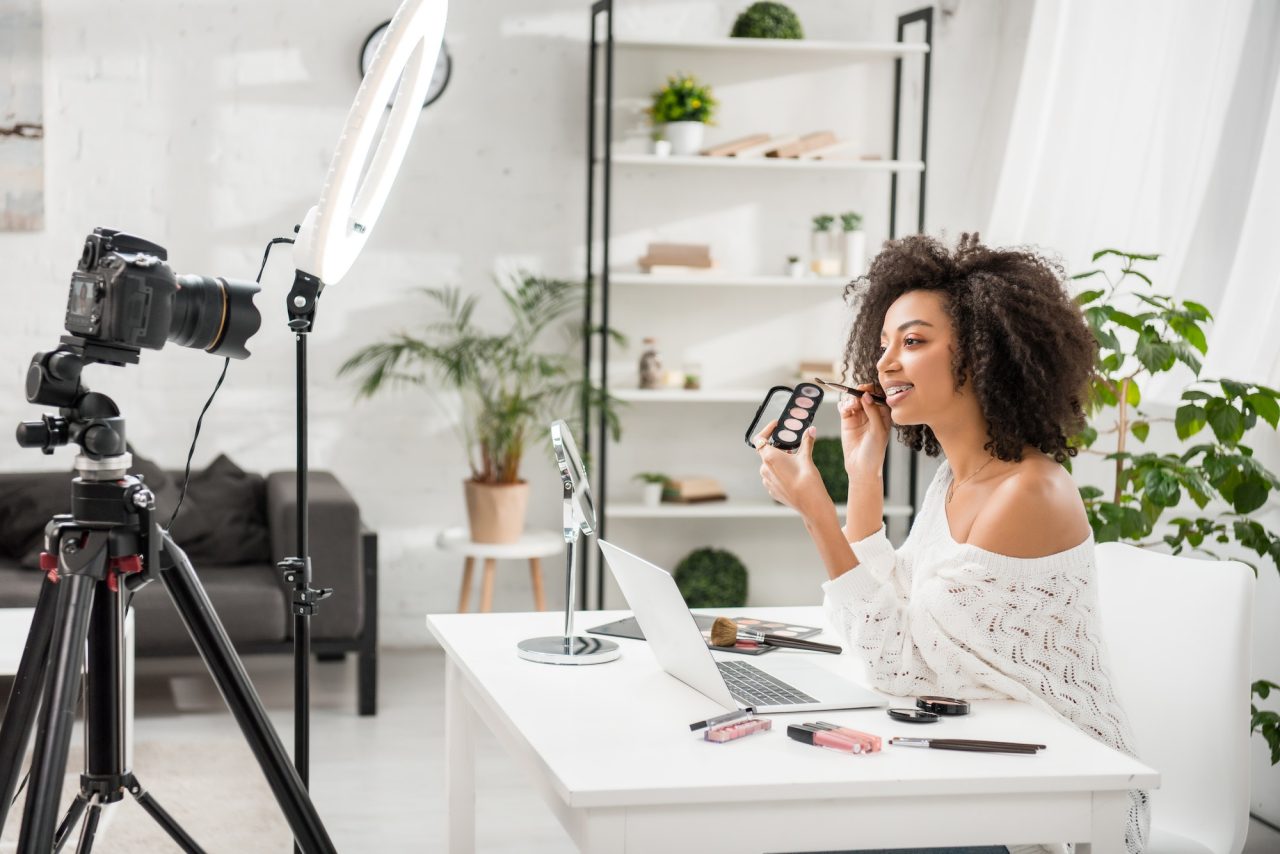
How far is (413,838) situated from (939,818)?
170 centimetres

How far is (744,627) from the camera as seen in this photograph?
2018 millimetres

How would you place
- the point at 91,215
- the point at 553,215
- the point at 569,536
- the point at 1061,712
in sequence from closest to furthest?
the point at 1061,712 < the point at 569,536 < the point at 91,215 < the point at 553,215

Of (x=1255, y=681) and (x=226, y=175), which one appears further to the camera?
(x=226, y=175)

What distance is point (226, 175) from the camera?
14.3ft

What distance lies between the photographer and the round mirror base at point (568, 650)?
1.80 meters

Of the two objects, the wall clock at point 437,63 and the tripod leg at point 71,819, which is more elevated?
the wall clock at point 437,63

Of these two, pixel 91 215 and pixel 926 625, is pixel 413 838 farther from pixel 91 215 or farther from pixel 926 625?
pixel 91 215

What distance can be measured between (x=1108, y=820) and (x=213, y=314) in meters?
1.09

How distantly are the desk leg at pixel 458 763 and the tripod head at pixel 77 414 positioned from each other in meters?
0.66

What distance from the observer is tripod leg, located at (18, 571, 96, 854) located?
132cm

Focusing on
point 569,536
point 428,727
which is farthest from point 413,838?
point 569,536

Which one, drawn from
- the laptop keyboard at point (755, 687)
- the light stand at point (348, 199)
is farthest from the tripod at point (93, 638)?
the laptop keyboard at point (755, 687)

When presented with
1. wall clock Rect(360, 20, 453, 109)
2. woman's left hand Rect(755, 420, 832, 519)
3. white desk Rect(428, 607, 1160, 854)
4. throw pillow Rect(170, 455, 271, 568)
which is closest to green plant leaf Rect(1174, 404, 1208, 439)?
woman's left hand Rect(755, 420, 832, 519)

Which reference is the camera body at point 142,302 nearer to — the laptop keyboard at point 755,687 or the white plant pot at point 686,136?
the laptop keyboard at point 755,687
